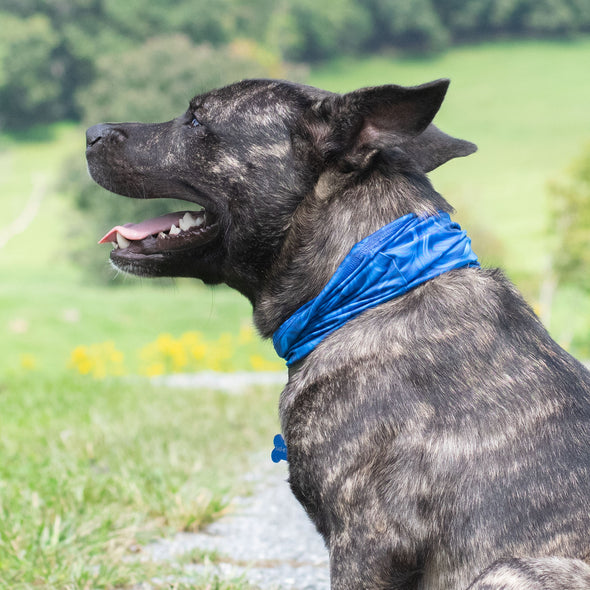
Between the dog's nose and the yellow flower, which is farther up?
the dog's nose

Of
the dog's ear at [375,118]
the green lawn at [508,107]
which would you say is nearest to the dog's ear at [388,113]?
the dog's ear at [375,118]

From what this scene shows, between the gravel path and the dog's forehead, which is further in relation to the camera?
the gravel path

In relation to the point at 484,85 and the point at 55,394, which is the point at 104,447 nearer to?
the point at 55,394

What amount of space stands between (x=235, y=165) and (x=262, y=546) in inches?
83.6

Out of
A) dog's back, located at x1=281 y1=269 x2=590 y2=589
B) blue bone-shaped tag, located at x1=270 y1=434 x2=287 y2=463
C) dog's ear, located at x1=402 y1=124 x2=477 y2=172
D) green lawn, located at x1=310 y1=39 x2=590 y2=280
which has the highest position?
dog's ear, located at x1=402 y1=124 x2=477 y2=172

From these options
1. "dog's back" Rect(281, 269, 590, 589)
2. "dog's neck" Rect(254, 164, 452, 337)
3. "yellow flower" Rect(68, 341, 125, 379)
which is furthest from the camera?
"yellow flower" Rect(68, 341, 125, 379)

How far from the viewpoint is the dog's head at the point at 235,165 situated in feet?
9.19

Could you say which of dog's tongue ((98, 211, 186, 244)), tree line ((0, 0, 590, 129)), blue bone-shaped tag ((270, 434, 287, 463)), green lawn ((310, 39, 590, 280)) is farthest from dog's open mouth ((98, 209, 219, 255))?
green lawn ((310, 39, 590, 280))

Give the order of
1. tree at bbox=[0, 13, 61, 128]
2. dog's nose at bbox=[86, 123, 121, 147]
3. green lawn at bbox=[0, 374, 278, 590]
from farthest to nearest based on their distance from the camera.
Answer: tree at bbox=[0, 13, 61, 128]
green lawn at bbox=[0, 374, 278, 590]
dog's nose at bbox=[86, 123, 121, 147]

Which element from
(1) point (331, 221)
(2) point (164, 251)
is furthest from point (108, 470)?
(1) point (331, 221)

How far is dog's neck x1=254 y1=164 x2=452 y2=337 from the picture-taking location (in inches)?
106

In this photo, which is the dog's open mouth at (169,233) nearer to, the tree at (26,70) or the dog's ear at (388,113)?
the dog's ear at (388,113)

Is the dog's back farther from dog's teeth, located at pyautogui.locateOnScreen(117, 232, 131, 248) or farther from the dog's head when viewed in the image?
dog's teeth, located at pyautogui.locateOnScreen(117, 232, 131, 248)

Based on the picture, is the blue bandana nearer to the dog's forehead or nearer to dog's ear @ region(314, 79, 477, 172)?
dog's ear @ region(314, 79, 477, 172)
